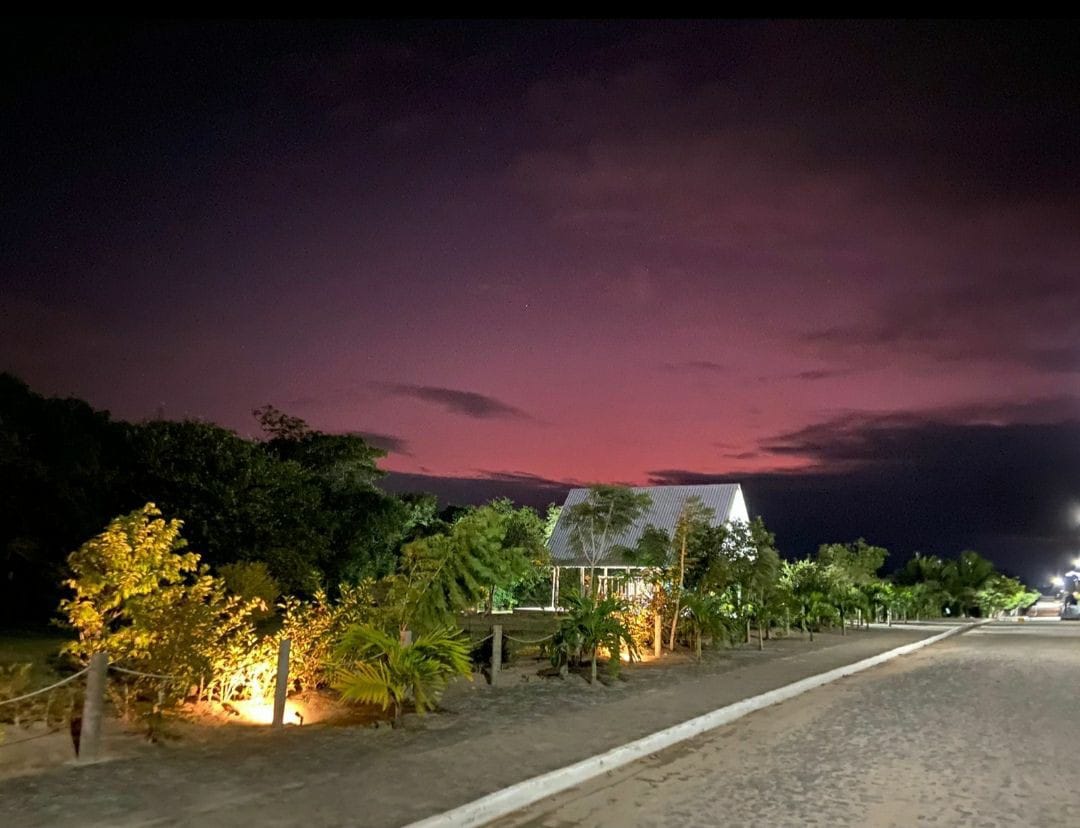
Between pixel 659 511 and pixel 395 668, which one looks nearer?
pixel 395 668

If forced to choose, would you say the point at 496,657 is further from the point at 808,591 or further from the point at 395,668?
the point at 808,591

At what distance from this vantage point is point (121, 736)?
8875 mm

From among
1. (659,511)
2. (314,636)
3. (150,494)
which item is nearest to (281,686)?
(314,636)

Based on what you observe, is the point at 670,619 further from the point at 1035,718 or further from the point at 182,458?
the point at 182,458

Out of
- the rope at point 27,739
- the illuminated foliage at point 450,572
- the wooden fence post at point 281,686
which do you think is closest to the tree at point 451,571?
the illuminated foliage at point 450,572

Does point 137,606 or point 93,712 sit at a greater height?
point 137,606

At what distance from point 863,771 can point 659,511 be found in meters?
35.6

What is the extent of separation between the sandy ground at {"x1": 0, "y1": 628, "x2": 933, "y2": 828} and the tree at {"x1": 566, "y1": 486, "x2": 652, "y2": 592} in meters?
28.8

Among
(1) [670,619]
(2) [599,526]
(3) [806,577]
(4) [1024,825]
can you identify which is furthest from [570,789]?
(2) [599,526]

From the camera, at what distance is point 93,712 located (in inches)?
314

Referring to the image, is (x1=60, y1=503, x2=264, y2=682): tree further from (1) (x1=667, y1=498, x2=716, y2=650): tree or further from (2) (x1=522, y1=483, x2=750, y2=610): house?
(2) (x1=522, y1=483, x2=750, y2=610): house

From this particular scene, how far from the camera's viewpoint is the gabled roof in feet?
138

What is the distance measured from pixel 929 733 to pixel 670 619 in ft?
34.4

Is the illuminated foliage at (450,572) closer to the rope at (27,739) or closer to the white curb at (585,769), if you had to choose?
the white curb at (585,769)
